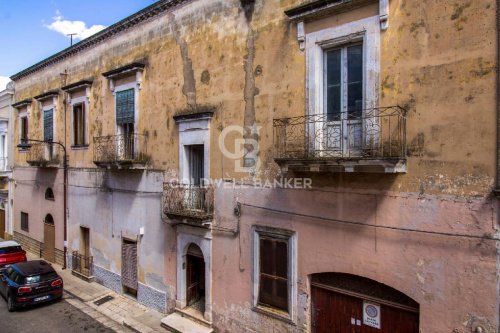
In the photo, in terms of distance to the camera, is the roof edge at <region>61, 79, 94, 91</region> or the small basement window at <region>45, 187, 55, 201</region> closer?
the roof edge at <region>61, 79, 94, 91</region>

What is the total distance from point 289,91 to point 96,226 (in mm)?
10007

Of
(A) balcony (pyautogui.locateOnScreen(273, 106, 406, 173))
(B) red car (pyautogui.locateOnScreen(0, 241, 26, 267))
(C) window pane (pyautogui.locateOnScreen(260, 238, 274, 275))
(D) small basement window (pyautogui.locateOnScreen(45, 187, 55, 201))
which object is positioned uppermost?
(A) balcony (pyautogui.locateOnScreen(273, 106, 406, 173))

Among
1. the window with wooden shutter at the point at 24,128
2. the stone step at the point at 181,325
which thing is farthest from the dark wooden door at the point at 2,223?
the stone step at the point at 181,325

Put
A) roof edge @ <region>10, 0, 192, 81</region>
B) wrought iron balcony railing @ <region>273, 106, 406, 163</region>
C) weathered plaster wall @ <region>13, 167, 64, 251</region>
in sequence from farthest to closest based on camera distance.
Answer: weathered plaster wall @ <region>13, 167, 64, 251</region>
roof edge @ <region>10, 0, 192, 81</region>
wrought iron balcony railing @ <region>273, 106, 406, 163</region>

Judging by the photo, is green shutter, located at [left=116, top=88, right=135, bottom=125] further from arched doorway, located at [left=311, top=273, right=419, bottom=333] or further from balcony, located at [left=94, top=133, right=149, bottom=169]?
arched doorway, located at [left=311, top=273, right=419, bottom=333]

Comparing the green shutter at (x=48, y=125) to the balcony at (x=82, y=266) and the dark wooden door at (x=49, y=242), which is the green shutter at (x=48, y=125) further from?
the balcony at (x=82, y=266)

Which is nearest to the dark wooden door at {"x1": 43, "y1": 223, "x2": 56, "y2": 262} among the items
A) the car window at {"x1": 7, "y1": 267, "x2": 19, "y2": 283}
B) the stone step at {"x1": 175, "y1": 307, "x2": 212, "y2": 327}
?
the car window at {"x1": 7, "y1": 267, "x2": 19, "y2": 283}

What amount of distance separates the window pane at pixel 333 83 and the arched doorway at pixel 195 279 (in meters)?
5.56

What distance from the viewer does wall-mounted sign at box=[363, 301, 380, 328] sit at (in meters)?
6.98

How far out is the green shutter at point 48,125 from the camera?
16.9 meters

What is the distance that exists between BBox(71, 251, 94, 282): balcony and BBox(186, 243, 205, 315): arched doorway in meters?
5.72

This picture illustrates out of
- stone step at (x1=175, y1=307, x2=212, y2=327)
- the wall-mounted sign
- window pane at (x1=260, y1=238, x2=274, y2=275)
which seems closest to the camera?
the wall-mounted sign

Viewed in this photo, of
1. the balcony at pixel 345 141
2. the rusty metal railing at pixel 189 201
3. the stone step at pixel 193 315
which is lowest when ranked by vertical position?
the stone step at pixel 193 315

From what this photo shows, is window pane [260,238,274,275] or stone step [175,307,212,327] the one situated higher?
window pane [260,238,274,275]
